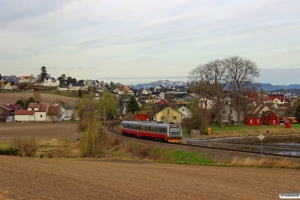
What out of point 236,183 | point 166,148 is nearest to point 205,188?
point 236,183

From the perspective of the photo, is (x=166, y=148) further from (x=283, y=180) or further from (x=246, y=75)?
(x=246, y=75)

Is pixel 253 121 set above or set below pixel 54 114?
below

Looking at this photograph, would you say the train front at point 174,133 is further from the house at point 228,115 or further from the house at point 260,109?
the house at point 260,109

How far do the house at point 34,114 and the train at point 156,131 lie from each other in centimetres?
4908

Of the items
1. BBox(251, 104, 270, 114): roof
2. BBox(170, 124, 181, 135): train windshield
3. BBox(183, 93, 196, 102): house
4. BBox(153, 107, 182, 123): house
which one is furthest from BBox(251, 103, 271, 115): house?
BBox(183, 93, 196, 102): house

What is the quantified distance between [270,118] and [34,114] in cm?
5888

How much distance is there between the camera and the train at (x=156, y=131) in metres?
49.8

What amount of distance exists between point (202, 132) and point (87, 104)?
3120 cm

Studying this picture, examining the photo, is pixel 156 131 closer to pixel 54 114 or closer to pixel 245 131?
pixel 245 131

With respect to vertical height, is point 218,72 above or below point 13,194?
above

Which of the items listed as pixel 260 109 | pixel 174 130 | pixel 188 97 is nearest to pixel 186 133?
pixel 174 130

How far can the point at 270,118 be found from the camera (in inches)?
3337

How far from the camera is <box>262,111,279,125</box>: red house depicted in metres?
84.1

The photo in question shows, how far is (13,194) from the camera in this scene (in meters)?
13.8
